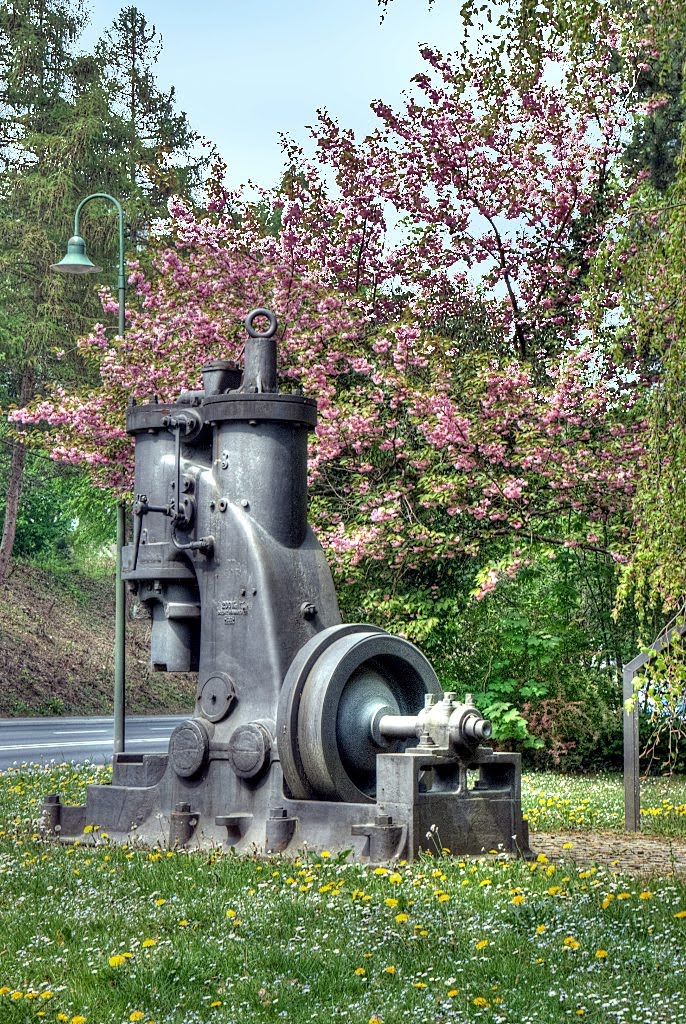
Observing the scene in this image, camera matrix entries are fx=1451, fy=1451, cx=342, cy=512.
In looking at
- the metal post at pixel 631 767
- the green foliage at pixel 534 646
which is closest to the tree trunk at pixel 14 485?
the green foliage at pixel 534 646

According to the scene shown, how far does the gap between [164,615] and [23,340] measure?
79.9ft

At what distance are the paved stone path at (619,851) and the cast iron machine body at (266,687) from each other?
59 centimetres

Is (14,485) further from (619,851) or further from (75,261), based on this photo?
(619,851)

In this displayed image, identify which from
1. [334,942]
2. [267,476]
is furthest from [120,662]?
[334,942]

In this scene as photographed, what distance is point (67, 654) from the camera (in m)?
35.6

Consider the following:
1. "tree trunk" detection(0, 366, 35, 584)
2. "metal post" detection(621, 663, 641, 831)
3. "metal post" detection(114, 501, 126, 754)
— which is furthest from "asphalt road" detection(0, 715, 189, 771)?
"metal post" detection(621, 663, 641, 831)

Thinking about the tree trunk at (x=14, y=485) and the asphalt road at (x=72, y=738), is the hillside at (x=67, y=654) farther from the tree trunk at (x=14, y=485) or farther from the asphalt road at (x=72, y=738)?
the asphalt road at (x=72, y=738)

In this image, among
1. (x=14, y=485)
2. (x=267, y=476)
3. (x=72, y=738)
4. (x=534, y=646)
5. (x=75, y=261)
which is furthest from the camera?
(x=14, y=485)

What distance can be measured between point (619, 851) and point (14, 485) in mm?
27493

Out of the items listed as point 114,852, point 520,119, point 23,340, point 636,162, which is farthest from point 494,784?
point 23,340

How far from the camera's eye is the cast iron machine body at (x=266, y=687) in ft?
31.6

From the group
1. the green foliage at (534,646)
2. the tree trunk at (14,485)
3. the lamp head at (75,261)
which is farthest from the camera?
the tree trunk at (14,485)

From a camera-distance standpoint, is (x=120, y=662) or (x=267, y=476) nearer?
(x=267, y=476)

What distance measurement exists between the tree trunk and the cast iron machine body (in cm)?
2545
